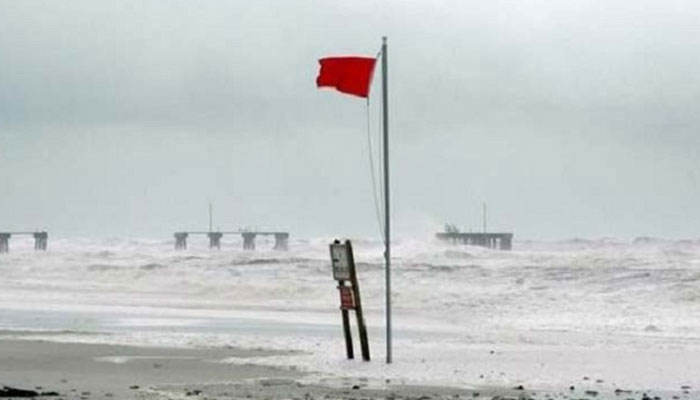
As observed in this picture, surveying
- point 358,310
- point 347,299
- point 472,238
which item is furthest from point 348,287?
point 472,238

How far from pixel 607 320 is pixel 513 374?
45.9ft

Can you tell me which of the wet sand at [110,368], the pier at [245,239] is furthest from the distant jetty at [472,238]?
the wet sand at [110,368]

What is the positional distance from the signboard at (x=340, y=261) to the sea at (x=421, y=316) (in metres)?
1.19

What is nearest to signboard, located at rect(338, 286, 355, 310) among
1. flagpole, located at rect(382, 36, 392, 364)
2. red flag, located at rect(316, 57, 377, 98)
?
flagpole, located at rect(382, 36, 392, 364)

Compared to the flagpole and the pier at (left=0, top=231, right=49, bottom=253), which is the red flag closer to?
the flagpole

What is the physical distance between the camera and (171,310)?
120 feet

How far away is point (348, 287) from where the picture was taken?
19.3 metres

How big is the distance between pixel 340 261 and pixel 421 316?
14001 mm

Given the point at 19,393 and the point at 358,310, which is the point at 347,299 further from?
the point at 19,393

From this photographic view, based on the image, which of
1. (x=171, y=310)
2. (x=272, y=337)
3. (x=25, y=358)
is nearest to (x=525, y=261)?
(x=171, y=310)

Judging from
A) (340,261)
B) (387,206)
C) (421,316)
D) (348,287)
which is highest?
(387,206)

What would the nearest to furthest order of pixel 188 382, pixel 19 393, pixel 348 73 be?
pixel 19 393 → pixel 188 382 → pixel 348 73

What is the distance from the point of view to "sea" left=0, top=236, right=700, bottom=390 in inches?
707

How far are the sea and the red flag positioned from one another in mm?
3826
